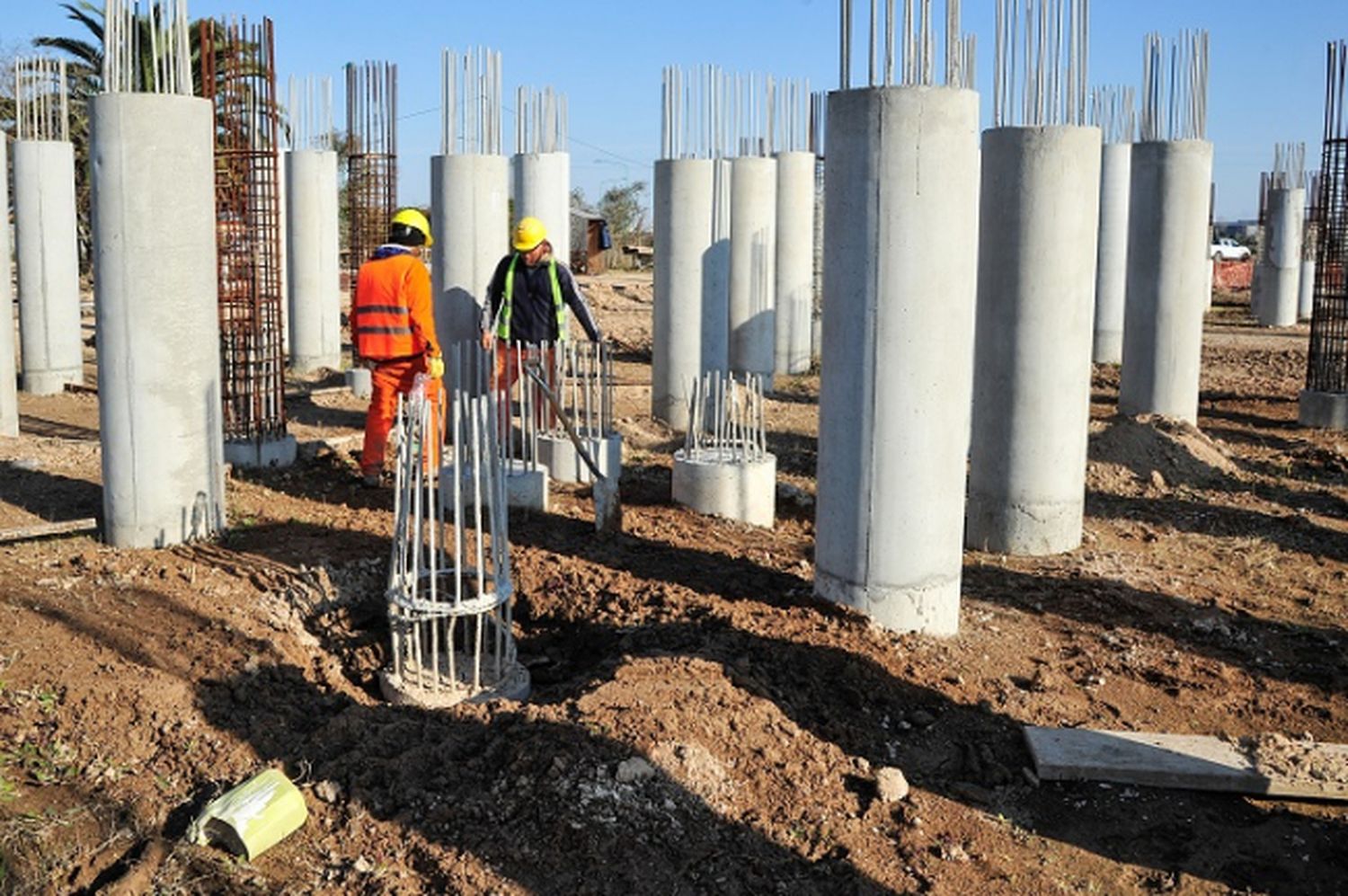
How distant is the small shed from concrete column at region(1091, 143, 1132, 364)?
18745mm

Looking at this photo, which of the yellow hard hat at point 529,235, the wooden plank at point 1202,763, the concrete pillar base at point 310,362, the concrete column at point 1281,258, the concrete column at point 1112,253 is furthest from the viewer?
the concrete column at point 1281,258

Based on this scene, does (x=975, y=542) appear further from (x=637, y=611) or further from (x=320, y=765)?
(x=320, y=765)

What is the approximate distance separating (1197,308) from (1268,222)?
12991mm

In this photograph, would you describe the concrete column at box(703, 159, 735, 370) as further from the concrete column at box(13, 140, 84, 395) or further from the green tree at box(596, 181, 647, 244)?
the green tree at box(596, 181, 647, 244)

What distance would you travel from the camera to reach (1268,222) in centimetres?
2303

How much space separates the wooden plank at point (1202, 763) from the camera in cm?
499

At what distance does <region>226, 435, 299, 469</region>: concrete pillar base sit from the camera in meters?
9.26

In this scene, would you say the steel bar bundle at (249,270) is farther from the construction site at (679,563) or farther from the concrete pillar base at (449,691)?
the concrete pillar base at (449,691)

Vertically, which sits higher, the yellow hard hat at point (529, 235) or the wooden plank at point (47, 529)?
the yellow hard hat at point (529, 235)

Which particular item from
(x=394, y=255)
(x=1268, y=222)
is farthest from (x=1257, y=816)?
(x=1268, y=222)

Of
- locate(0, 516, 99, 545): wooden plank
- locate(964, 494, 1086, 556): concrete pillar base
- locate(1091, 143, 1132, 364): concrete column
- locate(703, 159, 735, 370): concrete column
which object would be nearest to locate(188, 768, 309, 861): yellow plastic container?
locate(0, 516, 99, 545): wooden plank

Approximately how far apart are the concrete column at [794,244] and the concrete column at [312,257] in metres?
5.18

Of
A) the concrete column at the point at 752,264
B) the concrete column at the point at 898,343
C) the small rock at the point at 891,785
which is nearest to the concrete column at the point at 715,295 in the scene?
the concrete column at the point at 752,264

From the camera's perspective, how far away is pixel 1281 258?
23172 mm
